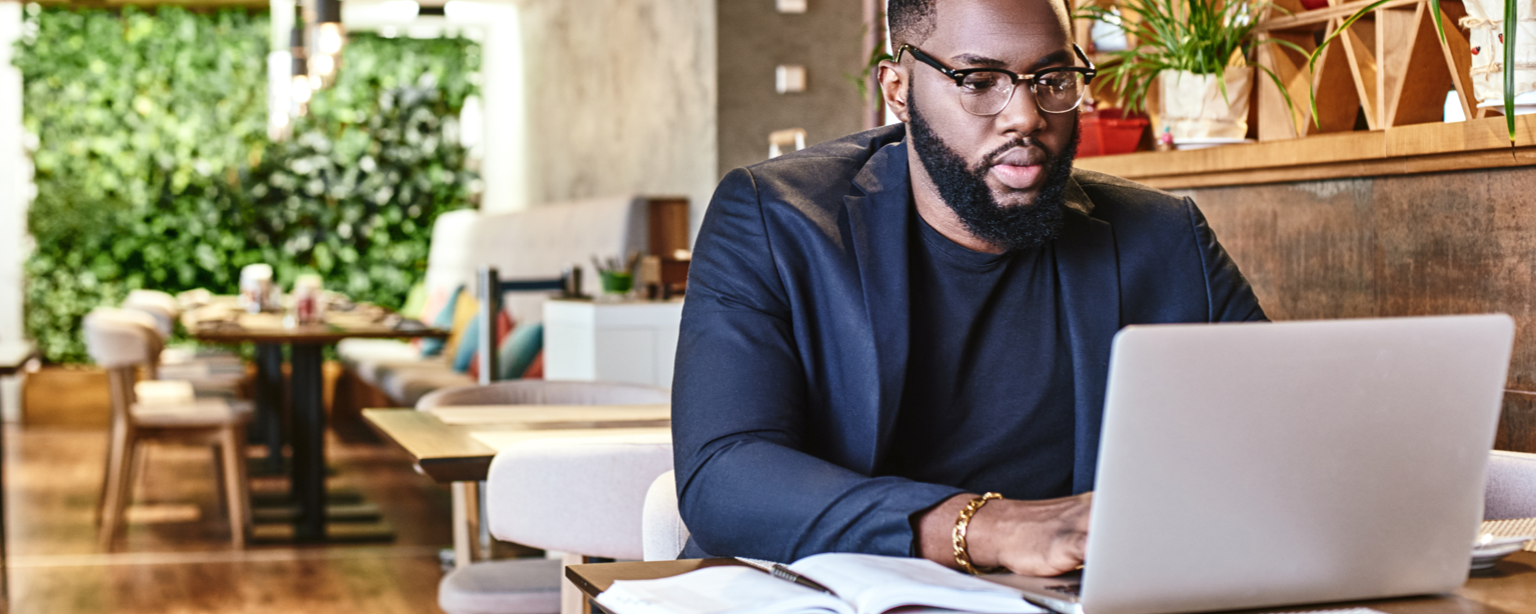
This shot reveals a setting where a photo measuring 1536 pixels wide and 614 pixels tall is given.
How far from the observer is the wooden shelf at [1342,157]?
1662mm

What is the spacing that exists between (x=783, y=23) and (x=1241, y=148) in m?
2.98

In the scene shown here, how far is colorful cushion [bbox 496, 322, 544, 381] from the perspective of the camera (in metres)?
5.07

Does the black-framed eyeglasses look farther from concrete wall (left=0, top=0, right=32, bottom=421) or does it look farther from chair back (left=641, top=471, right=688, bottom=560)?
concrete wall (left=0, top=0, right=32, bottom=421)

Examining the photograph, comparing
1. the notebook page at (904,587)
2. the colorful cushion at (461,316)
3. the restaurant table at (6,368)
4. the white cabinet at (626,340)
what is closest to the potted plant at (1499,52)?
the notebook page at (904,587)

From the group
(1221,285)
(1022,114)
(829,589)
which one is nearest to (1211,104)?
(1221,285)

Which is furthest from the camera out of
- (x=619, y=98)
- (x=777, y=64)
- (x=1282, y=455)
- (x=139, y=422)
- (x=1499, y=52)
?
(x=619, y=98)

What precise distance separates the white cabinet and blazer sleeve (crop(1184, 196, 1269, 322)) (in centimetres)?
255

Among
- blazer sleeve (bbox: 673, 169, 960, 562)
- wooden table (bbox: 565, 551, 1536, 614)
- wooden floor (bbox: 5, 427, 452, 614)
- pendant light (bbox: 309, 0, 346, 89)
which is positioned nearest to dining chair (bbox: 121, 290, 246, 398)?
wooden floor (bbox: 5, 427, 452, 614)

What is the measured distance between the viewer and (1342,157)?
1.92 m

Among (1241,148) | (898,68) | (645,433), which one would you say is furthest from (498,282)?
(898,68)

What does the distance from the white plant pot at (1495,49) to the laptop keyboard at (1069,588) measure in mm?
998

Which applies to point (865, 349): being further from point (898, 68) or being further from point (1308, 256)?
point (1308, 256)

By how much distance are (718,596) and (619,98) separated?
5.41m

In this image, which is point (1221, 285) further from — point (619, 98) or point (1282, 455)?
point (619, 98)
